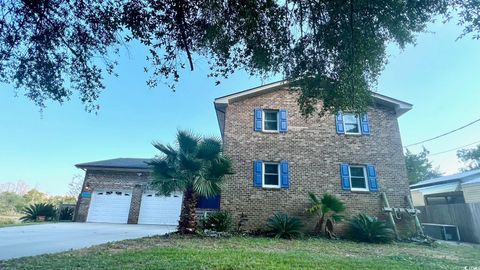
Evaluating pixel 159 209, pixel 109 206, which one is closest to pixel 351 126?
pixel 159 209

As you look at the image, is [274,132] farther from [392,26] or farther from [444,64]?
[392,26]

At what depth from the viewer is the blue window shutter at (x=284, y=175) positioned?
1188 centimetres

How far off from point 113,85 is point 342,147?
10558 millimetres

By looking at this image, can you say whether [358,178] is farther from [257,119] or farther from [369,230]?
[257,119]

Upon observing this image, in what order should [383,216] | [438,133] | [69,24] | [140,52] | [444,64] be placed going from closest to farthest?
[69,24] < [140,52] < [444,64] < [383,216] < [438,133]

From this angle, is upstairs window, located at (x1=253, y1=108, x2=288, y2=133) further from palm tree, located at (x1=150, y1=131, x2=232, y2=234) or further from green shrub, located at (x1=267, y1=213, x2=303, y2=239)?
green shrub, located at (x1=267, y1=213, x2=303, y2=239)

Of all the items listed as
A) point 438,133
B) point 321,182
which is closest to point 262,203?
point 321,182

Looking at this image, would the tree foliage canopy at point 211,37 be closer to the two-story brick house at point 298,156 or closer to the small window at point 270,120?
the two-story brick house at point 298,156

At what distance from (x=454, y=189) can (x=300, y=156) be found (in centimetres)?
960

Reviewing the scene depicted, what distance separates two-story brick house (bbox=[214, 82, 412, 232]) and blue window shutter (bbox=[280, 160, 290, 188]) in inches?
1.8

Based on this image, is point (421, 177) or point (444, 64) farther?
point (421, 177)

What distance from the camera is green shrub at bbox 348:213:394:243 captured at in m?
9.74

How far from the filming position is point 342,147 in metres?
12.6

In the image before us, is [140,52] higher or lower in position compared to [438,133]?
lower
